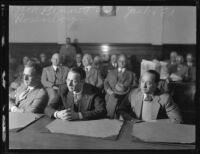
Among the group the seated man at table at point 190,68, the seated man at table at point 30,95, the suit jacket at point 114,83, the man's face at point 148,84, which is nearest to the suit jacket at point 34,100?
the seated man at table at point 30,95

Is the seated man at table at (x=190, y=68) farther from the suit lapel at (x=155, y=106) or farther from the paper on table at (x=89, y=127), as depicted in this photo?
the paper on table at (x=89, y=127)

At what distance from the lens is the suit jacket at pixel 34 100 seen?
1905 millimetres

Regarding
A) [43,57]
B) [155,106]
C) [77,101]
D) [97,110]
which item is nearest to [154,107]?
[155,106]

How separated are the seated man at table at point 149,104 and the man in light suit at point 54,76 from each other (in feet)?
1.42

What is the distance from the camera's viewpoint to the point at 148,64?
186 centimetres

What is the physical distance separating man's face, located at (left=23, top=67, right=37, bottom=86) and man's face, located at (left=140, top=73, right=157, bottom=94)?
27.8 inches

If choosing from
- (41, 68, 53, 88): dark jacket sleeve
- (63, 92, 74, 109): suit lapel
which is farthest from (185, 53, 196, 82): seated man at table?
(41, 68, 53, 88): dark jacket sleeve

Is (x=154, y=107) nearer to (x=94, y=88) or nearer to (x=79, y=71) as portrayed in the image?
(x=94, y=88)

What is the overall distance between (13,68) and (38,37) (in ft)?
0.85

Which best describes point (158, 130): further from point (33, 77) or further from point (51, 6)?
point (51, 6)

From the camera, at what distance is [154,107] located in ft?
6.18

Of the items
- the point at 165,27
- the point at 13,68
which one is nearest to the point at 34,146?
the point at 13,68

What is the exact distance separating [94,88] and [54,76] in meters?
0.27

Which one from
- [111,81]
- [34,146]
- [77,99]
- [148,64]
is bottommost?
[34,146]
